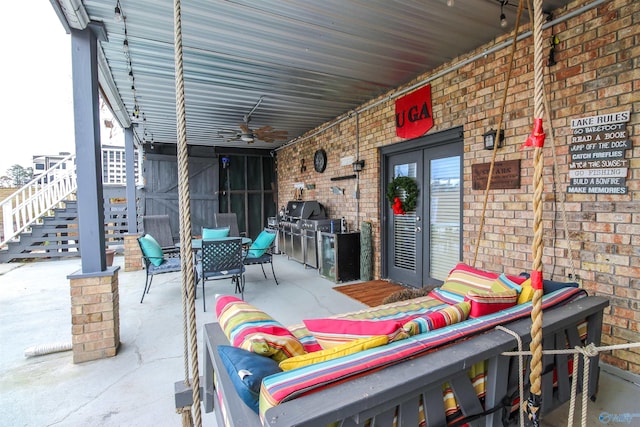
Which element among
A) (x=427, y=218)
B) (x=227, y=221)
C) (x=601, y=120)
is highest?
(x=601, y=120)

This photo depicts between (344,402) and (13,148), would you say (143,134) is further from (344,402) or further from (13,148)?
(13,148)

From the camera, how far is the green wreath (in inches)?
174

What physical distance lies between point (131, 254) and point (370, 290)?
4.72 meters

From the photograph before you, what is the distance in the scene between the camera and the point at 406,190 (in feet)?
14.7

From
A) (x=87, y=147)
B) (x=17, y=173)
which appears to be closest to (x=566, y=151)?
(x=87, y=147)

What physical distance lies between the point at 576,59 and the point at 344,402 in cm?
321

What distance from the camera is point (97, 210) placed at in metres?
2.72

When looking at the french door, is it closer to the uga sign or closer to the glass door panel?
the glass door panel

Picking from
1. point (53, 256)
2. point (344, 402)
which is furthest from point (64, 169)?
point (344, 402)

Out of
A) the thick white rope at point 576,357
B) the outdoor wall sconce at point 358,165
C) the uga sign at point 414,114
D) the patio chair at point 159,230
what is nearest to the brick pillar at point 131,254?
the patio chair at point 159,230

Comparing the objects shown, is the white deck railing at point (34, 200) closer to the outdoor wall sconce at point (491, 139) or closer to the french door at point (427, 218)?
the french door at point (427, 218)

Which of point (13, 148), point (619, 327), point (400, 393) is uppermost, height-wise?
point (13, 148)

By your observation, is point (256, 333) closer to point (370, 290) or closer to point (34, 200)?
point (370, 290)

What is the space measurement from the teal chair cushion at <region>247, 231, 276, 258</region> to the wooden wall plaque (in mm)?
2946
